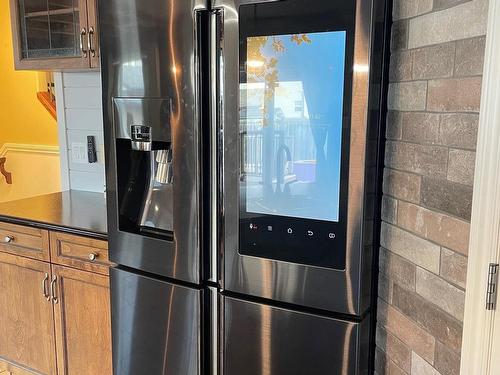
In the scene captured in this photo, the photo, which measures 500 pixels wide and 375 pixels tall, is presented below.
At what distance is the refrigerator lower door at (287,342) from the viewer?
53.9 inches

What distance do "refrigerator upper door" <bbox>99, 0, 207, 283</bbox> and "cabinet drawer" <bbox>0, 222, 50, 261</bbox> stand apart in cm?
50

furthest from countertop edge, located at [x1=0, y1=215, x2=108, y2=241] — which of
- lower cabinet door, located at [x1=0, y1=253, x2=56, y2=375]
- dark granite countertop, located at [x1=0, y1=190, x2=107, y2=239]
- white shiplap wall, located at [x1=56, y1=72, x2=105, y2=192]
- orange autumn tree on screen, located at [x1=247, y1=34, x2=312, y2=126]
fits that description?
orange autumn tree on screen, located at [x1=247, y1=34, x2=312, y2=126]

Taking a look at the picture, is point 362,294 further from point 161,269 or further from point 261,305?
point 161,269

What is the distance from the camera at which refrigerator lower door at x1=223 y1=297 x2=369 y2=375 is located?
4.49 feet

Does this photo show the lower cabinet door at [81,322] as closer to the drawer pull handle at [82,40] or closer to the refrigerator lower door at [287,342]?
the refrigerator lower door at [287,342]

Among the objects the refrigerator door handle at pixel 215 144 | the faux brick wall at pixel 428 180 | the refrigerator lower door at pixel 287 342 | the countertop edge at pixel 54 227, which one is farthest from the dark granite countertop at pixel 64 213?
the faux brick wall at pixel 428 180

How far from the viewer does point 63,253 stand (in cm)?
206

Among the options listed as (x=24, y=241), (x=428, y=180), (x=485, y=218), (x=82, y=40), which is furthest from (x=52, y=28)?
(x=485, y=218)

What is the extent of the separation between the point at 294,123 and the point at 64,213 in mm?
1378

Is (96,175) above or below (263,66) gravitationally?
below

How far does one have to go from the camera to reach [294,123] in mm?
1322

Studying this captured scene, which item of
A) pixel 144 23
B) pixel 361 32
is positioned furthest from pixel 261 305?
pixel 144 23

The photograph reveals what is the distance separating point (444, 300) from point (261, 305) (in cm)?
54

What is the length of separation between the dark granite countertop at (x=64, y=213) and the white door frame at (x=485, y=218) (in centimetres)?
138
